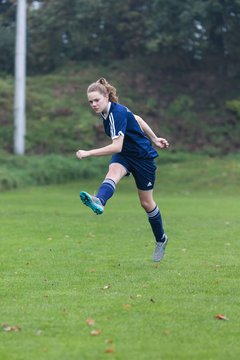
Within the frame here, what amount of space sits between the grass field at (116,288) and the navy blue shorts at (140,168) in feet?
3.70

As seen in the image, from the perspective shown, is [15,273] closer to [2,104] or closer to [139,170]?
[139,170]

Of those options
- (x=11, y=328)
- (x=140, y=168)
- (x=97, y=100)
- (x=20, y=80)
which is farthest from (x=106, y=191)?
(x=20, y=80)

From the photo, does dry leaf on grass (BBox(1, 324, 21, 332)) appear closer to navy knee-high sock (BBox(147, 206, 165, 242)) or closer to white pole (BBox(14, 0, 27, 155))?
navy knee-high sock (BBox(147, 206, 165, 242))

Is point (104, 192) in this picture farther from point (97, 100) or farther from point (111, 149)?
point (97, 100)

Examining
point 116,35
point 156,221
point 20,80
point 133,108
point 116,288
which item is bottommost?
point 133,108

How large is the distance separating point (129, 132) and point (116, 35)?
35048 millimetres

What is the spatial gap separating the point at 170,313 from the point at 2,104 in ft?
107

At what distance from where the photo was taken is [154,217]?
10.8 meters

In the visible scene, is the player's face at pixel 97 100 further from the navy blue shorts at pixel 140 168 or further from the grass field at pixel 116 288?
the grass field at pixel 116 288

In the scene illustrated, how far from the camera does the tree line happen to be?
40.2m

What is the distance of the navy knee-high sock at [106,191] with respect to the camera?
9.60 metres

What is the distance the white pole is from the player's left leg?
23703 millimetres

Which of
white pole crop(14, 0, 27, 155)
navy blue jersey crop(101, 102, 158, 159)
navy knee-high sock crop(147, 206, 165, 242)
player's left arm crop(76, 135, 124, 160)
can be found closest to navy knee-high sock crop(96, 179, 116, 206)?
player's left arm crop(76, 135, 124, 160)

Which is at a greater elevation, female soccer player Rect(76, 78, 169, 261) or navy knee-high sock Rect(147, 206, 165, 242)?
→ female soccer player Rect(76, 78, 169, 261)
